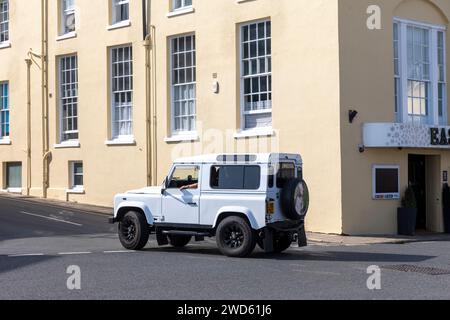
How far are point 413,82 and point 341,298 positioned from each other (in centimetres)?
1382

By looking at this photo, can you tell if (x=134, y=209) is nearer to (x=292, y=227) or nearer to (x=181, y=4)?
(x=292, y=227)

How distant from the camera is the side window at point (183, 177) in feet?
51.6

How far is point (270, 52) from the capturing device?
72.0 feet

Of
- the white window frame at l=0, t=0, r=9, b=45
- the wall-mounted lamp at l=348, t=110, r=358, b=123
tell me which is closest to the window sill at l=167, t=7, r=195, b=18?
the wall-mounted lamp at l=348, t=110, r=358, b=123

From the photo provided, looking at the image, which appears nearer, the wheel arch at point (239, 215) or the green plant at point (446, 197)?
the wheel arch at point (239, 215)

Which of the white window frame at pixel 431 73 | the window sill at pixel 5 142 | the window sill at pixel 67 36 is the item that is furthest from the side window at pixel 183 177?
the window sill at pixel 5 142

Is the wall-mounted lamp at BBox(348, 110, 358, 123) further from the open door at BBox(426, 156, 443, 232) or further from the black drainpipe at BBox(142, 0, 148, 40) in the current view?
the black drainpipe at BBox(142, 0, 148, 40)

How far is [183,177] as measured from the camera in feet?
52.1

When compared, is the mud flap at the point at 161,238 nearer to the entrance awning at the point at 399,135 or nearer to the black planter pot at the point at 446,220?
the entrance awning at the point at 399,135

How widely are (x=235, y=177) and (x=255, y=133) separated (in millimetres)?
6934

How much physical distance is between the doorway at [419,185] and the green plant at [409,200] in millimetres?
1431

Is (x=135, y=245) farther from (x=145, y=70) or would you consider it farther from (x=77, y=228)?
(x=145, y=70)

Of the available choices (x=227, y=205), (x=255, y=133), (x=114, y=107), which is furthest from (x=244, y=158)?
(x=114, y=107)

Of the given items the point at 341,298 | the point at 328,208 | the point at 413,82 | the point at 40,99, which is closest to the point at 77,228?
the point at 328,208
